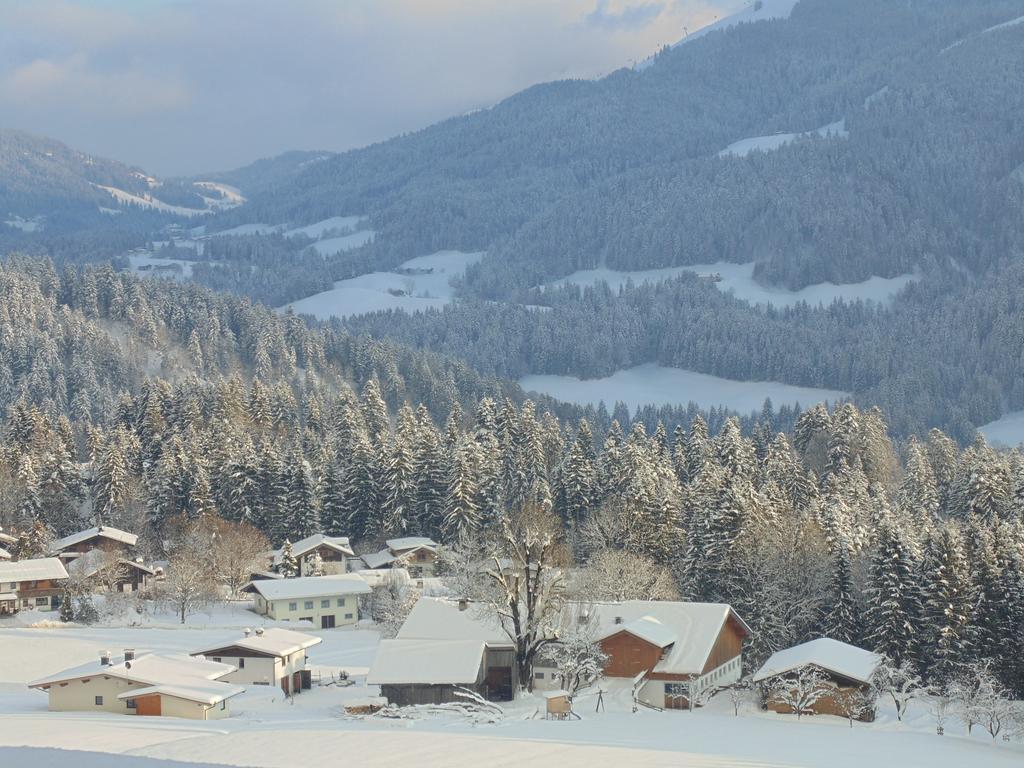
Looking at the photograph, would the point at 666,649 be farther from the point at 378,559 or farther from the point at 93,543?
the point at 93,543

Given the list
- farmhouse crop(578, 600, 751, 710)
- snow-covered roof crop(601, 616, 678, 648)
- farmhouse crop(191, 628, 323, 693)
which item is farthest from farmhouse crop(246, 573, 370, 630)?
snow-covered roof crop(601, 616, 678, 648)

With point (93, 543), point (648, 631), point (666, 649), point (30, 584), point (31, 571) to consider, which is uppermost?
point (93, 543)

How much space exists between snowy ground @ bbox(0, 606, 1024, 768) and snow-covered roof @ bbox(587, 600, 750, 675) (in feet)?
8.25

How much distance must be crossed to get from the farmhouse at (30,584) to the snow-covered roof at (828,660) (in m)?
50.7

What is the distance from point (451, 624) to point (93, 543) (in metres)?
46.1

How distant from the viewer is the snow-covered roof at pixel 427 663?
55844 millimetres

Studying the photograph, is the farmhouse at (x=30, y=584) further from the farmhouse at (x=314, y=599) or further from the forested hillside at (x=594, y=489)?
the forested hillside at (x=594, y=489)

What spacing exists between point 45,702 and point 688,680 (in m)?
27.2

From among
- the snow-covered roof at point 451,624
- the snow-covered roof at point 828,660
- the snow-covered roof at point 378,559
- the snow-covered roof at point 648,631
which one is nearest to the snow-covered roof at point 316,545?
the snow-covered roof at point 378,559

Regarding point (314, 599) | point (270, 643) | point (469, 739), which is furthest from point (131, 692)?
point (314, 599)

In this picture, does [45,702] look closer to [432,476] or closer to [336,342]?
[432,476]

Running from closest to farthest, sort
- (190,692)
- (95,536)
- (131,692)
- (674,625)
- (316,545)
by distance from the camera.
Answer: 1. (131,692)
2. (190,692)
3. (674,625)
4. (95,536)
5. (316,545)

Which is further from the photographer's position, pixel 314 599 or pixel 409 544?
pixel 409 544

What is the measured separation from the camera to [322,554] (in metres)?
99.9
